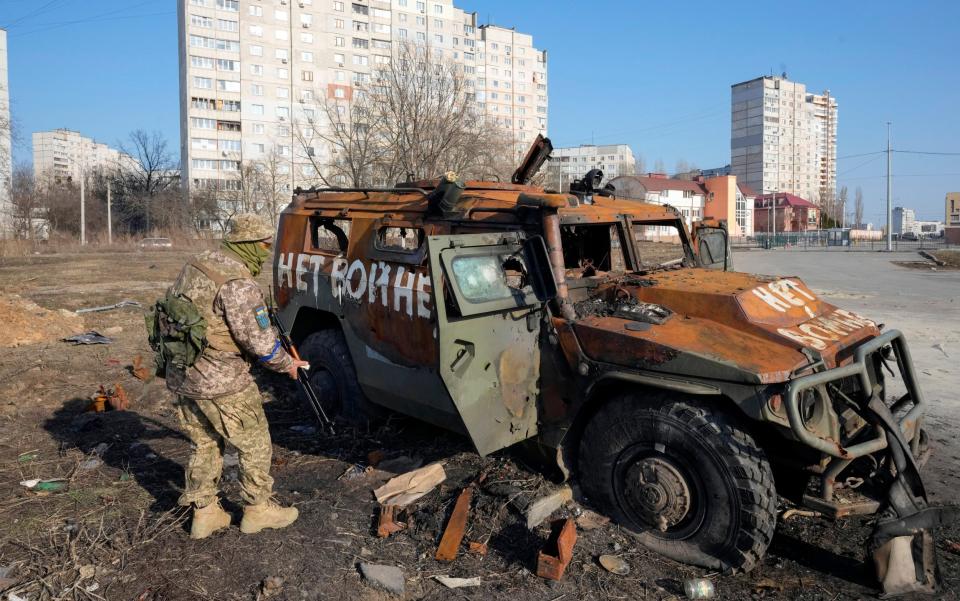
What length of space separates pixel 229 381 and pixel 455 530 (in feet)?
5.09

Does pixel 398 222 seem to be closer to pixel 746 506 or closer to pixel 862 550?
pixel 746 506

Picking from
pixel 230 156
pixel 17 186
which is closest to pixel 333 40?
pixel 230 156

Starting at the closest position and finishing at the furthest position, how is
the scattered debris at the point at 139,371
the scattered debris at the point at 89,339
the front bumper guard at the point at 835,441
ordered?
1. the front bumper guard at the point at 835,441
2. the scattered debris at the point at 139,371
3. the scattered debris at the point at 89,339

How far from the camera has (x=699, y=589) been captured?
337 centimetres

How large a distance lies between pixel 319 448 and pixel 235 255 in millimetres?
1996

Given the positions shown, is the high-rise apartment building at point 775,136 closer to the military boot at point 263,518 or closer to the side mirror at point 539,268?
the side mirror at point 539,268

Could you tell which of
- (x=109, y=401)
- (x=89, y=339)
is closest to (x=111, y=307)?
(x=89, y=339)

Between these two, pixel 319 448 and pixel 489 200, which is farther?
pixel 319 448

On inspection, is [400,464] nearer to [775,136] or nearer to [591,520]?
[591,520]

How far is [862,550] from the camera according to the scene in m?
3.82

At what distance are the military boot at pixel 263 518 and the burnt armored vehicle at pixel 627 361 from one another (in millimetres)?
1141

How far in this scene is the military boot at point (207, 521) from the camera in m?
3.92

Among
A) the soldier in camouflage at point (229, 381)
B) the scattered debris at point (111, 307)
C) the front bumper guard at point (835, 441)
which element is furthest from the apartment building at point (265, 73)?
the front bumper guard at point (835, 441)

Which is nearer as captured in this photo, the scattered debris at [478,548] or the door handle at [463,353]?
the scattered debris at [478,548]
